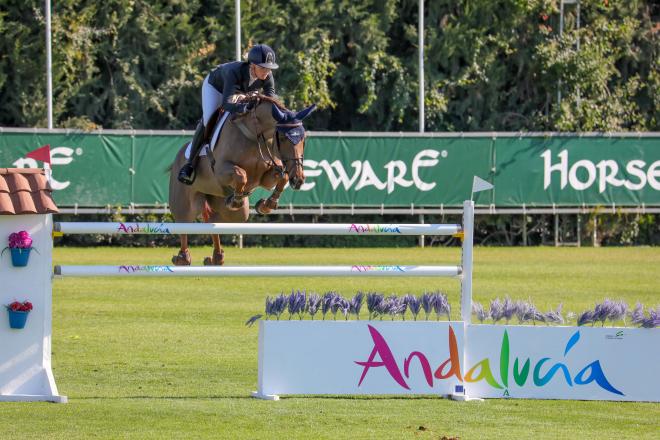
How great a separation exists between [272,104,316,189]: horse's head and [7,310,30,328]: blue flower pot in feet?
8.23

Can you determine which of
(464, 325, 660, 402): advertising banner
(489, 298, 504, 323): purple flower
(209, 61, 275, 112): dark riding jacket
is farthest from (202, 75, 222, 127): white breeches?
(464, 325, 660, 402): advertising banner

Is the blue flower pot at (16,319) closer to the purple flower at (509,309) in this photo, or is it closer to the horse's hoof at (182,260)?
the horse's hoof at (182,260)

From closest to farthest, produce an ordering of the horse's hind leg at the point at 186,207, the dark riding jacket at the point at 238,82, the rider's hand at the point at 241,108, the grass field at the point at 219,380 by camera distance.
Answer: the grass field at the point at 219,380 → the rider's hand at the point at 241,108 → the dark riding jacket at the point at 238,82 → the horse's hind leg at the point at 186,207

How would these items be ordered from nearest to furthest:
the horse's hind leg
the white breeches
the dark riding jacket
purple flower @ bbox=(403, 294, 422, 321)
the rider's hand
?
purple flower @ bbox=(403, 294, 422, 321) → the rider's hand → the dark riding jacket → the white breeches → the horse's hind leg

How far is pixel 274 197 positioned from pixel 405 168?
15.4m

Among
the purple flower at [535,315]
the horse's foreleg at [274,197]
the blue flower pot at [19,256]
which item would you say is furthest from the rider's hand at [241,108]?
the purple flower at [535,315]

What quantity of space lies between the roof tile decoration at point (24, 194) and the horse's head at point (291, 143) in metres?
2.15

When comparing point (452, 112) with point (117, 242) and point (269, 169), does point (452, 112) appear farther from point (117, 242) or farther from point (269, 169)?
point (269, 169)

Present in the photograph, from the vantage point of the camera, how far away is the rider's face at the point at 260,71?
36.7 feet

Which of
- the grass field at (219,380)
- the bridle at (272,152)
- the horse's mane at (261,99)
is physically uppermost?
the horse's mane at (261,99)

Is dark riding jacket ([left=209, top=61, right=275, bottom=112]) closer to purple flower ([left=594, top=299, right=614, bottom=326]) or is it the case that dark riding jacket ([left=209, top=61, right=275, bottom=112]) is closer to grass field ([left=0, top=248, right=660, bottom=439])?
grass field ([left=0, top=248, right=660, bottom=439])

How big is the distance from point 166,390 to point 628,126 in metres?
22.1

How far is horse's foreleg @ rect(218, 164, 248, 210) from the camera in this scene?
35.7 feet

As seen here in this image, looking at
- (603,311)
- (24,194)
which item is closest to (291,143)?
(24,194)
